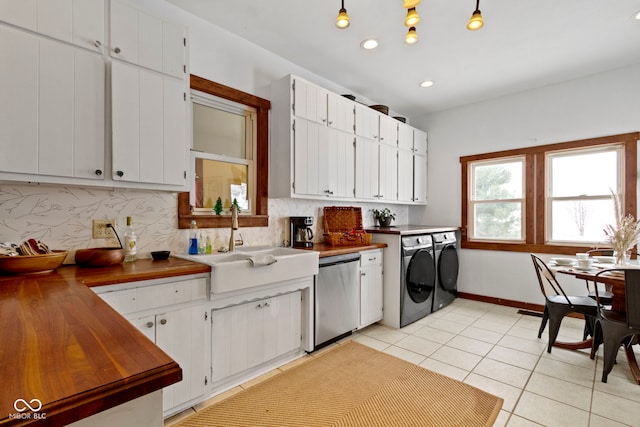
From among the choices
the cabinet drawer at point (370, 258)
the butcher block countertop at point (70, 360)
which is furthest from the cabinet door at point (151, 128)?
the cabinet drawer at point (370, 258)

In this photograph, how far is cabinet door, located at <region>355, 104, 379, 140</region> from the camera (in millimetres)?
3621

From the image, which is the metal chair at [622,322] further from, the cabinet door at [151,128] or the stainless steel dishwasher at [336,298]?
the cabinet door at [151,128]

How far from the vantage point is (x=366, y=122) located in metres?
3.74

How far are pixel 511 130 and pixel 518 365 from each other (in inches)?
119

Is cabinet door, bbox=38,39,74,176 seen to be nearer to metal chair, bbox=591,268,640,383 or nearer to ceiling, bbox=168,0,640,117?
ceiling, bbox=168,0,640,117

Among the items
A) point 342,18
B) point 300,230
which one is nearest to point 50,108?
point 342,18

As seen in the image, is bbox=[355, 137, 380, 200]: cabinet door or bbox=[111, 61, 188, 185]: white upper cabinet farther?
bbox=[355, 137, 380, 200]: cabinet door

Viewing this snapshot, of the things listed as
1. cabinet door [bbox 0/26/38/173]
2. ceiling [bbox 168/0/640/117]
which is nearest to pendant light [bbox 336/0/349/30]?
ceiling [bbox 168/0/640/117]

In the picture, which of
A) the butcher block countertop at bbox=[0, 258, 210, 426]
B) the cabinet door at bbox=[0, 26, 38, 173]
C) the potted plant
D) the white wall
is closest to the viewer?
the butcher block countertop at bbox=[0, 258, 210, 426]

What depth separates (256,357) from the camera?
7.52ft

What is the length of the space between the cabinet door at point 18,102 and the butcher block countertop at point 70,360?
2.46 ft

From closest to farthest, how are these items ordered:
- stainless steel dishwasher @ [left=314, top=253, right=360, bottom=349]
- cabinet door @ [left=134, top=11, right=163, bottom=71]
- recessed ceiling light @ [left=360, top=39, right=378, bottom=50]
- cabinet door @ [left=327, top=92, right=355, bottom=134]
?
cabinet door @ [left=134, top=11, right=163, bottom=71]
stainless steel dishwasher @ [left=314, top=253, right=360, bottom=349]
recessed ceiling light @ [left=360, top=39, right=378, bottom=50]
cabinet door @ [left=327, top=92, right=355, bottom=134]

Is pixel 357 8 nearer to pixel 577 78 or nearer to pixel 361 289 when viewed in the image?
pixel 361 289

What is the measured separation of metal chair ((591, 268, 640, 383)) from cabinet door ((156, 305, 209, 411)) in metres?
2.91
